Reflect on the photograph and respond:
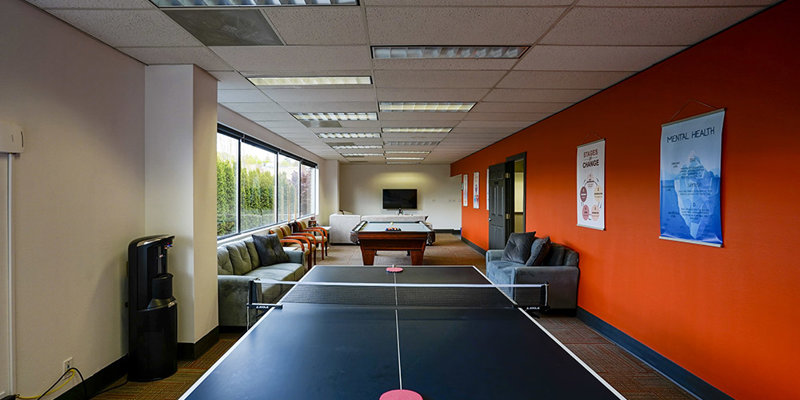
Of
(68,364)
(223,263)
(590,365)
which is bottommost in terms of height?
(590,365)

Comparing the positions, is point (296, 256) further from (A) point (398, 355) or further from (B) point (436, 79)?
(A) point (398, 355)

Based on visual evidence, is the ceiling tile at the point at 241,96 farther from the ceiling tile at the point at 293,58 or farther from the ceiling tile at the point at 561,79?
the ceiling tile at the point at 561,79

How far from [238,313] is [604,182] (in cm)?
381

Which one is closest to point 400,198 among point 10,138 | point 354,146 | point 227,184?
point 354,146

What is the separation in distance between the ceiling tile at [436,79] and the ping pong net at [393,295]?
178 centimetres

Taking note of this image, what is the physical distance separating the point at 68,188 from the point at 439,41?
2.55m

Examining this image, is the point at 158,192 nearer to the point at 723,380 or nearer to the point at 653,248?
the point at 653,248

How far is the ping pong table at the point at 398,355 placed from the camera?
1.23 m

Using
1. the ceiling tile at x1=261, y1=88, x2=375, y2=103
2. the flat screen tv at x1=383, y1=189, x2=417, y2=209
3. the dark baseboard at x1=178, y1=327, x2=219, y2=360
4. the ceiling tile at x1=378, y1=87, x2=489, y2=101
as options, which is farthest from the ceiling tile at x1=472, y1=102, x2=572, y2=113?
the flat screen tv at x1=383, y1=189, x2=417, y2=209

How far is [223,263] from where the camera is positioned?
13.3ft

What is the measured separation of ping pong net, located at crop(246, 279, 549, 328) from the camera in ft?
7.18

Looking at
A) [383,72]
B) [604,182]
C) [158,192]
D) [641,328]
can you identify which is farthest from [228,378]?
[604,182]

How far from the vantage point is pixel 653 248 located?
120 inches

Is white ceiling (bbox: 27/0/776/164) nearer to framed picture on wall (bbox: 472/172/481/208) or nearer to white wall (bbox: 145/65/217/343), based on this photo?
white wall (bbox: 145/65/217/343)
